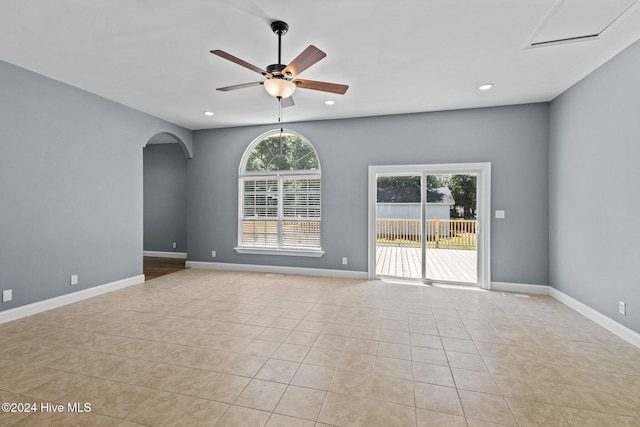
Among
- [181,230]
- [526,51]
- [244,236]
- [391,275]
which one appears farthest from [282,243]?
[526,51]

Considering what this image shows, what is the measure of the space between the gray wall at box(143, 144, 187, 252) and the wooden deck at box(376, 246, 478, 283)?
5.10 m

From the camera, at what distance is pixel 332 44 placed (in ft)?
9.14

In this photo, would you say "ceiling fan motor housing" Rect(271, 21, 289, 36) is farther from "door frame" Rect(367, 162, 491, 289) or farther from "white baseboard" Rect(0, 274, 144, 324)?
"white baseboard" Rect(0, 274, 144, 324)

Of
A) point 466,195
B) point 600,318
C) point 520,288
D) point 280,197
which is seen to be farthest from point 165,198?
point 600,318

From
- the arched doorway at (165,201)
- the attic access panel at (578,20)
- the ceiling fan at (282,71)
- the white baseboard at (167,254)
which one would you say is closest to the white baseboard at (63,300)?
the white baseboard at (167,254)

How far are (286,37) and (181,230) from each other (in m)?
6.08

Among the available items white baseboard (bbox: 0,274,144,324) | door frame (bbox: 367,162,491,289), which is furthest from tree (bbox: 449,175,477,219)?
white baseboard (bbox: 0,274,144,324)

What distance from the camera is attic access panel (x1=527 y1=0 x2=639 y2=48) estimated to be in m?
2.21

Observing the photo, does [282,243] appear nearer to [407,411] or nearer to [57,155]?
[57,155]

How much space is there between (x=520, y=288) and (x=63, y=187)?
6.71 meters

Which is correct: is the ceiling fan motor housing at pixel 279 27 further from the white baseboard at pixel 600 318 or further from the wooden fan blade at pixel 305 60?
the white baseboard at pixel 600 318

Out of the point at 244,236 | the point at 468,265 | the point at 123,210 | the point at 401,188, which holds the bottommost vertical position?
the point at 468,265

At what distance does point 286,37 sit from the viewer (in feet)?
8.70

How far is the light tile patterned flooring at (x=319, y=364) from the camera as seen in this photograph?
181 centimetres
